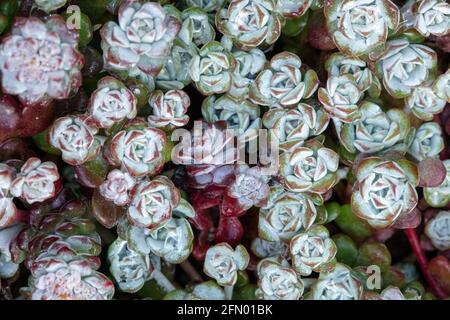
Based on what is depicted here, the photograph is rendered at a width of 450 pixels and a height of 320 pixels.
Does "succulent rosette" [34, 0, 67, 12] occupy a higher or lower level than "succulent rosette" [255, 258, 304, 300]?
higher

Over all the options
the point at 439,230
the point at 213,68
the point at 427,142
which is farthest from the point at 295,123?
the point at 439,230

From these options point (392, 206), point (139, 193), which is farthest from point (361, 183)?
point (139, 193)

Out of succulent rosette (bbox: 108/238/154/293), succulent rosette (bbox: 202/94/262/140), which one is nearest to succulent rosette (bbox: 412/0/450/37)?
succulent rosette (bbox: 202/94/262/140)

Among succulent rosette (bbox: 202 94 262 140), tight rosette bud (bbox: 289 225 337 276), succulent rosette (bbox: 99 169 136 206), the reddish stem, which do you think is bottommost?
the reddish stem

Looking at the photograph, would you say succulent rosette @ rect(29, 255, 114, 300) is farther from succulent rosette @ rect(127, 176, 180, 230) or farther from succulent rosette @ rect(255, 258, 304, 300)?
succulent rosette @ rect(255, 258, 304, 300)
